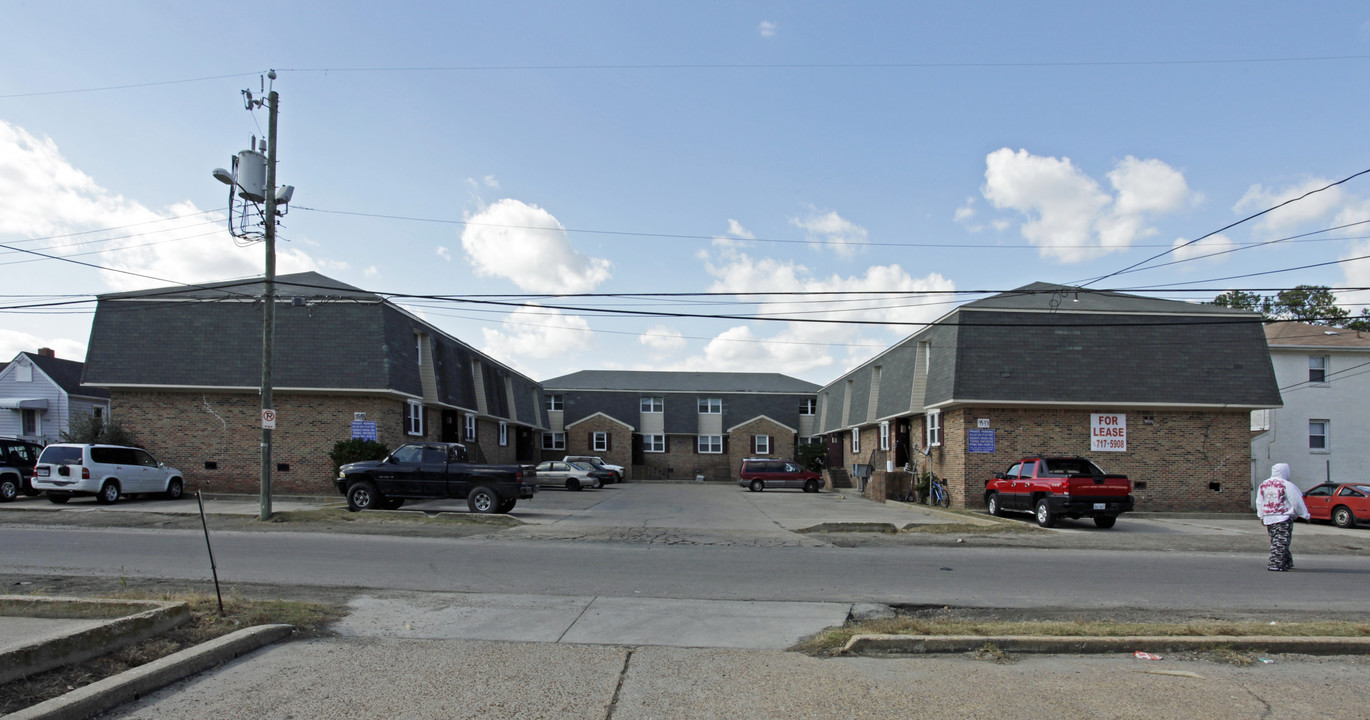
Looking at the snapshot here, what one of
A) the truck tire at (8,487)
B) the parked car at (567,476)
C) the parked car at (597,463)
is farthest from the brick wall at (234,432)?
the parked car at (597,463)

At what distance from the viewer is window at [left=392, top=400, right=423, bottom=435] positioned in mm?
28723

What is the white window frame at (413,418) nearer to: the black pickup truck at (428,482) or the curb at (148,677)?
the black pickup truck at (428,482)

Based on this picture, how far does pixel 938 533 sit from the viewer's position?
16.4m

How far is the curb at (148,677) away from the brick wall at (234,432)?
820 inches

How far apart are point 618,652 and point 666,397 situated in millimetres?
51699

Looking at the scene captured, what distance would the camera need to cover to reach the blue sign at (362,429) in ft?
84.8

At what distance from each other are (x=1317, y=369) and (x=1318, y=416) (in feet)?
6.25

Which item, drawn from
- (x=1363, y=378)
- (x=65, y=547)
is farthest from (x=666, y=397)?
(x=65, y=547)

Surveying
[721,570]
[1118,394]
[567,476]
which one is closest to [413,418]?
[567,476]

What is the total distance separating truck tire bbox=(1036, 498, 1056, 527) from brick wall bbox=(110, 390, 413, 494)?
2037cm

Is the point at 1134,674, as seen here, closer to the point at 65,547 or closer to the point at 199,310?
the point at 65,547

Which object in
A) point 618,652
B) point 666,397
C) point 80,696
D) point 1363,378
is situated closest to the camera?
point 80,696

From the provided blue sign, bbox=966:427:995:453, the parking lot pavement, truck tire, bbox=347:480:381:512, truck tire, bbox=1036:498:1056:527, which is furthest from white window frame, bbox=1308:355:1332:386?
truck tire, bbox=347:480:381:512

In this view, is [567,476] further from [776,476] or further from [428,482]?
[428,482]
